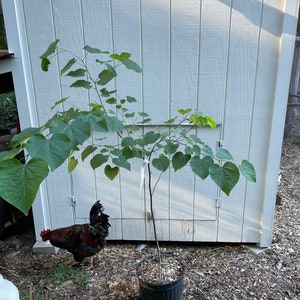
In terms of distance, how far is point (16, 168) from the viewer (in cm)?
63

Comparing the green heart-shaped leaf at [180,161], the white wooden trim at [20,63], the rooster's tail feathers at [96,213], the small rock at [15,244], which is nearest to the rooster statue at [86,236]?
the rooster's tail feathers at [96,213]

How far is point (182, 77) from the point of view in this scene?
1.74 meters

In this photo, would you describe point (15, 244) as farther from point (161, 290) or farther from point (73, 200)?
point (161, 290)

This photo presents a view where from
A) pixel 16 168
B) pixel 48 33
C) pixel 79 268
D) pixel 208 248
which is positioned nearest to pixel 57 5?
pixel 48 33

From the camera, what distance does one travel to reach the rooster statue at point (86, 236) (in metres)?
1.78

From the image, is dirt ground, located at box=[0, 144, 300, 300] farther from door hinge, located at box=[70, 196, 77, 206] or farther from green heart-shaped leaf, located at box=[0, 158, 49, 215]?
green heart-shaped leaf, located at box=[0, 158, 49, 215]

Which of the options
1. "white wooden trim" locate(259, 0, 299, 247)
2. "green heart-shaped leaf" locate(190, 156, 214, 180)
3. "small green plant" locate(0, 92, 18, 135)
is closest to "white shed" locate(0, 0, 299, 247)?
"white wooden trim" locate(259, 0, 299, 247)

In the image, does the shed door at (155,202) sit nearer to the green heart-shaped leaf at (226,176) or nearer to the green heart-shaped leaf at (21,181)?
the green heart-shaped leaf at (226,176)

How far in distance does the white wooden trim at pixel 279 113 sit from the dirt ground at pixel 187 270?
0.19 m

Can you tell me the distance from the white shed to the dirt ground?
226 millimetres

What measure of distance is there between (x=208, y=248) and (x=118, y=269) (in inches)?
25.5

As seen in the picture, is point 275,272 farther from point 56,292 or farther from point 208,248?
point 56,292

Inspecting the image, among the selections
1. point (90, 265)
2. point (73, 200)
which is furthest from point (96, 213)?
point (90, 265)

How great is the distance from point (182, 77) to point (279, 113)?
0.60 m
